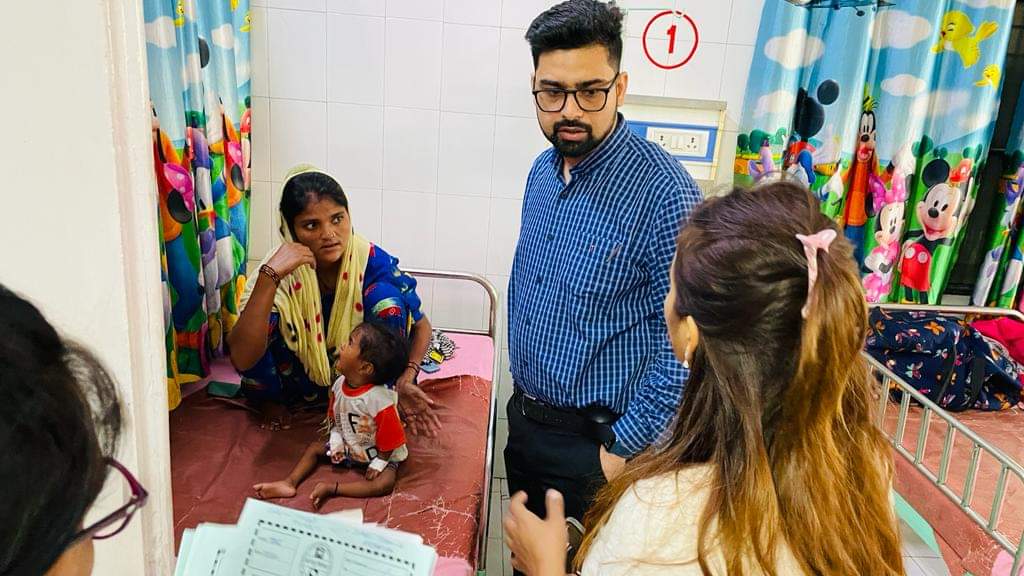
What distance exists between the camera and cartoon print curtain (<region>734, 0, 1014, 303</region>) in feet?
9.00

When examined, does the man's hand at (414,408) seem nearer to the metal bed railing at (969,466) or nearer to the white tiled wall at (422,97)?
the white tiled wall at (422,97)

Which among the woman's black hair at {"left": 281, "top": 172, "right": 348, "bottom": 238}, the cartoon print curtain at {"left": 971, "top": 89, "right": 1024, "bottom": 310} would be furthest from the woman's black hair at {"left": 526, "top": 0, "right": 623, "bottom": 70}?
the cartoon print curtain at {"left": 971, "top": 89, "right": 1024, "bottom": 310}

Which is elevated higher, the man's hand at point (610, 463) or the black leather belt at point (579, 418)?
the black leather belt at point (579, 418)

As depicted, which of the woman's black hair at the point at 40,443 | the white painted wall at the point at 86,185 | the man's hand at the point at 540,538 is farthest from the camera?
the man's hand at the point at 540,538

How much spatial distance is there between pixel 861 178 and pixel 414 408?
6.78ft

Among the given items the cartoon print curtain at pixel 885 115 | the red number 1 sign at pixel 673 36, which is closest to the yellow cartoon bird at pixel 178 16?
the red number 1 sign at pixel 673 36

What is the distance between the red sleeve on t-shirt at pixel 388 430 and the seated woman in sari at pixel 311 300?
0.51 ft

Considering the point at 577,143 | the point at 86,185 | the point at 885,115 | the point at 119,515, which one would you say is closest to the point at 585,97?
the point at 577,143

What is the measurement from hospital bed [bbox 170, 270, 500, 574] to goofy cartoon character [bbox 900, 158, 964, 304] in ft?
6.21

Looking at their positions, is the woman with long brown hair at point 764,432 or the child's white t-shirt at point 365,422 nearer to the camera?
the woman with long brown hair at point 764,432

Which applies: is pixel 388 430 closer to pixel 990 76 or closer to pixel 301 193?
pixel 301 193

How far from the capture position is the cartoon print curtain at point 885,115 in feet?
9.00

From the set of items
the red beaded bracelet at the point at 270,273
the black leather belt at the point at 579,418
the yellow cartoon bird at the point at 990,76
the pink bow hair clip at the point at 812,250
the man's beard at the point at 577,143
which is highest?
the yellow cartoon bird at the point at 990,76

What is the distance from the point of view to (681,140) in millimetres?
2855
